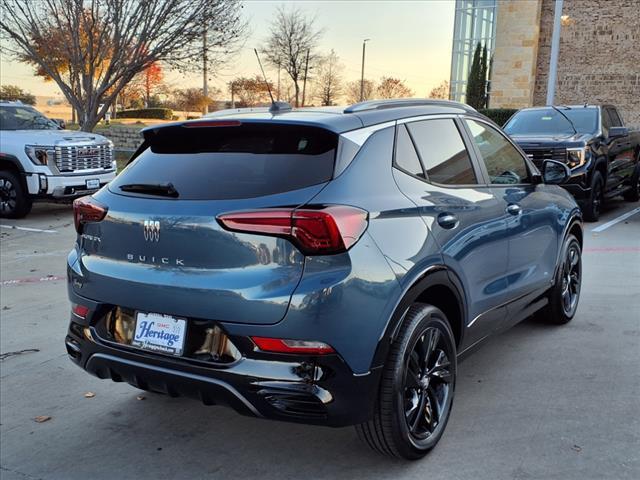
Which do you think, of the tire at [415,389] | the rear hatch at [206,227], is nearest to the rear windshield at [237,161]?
the rear hatch at [206,227]

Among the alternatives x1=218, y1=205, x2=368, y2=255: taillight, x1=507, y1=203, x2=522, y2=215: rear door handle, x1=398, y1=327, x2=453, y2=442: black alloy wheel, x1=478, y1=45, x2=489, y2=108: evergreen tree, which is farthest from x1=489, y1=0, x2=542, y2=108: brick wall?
x1=218, y1=205, x2=368, y2=255: taillight

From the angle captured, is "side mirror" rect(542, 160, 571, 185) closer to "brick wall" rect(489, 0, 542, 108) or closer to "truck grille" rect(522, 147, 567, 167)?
"truck grille" rect(522, 147, 567, 167)

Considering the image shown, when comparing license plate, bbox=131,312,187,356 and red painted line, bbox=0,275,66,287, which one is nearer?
license plate, bbox=131,312,187,356

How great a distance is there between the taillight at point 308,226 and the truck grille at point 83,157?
944 centimetres

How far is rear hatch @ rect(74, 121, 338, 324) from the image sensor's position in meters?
2.69

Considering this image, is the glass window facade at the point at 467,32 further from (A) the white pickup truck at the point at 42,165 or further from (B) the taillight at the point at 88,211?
(B) the taillight at the point at 88,211

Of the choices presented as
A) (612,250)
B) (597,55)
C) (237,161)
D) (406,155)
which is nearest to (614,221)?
(612,250)

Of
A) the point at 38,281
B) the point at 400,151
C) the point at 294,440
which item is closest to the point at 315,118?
the point at 400,151

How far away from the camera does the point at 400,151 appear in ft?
10.7

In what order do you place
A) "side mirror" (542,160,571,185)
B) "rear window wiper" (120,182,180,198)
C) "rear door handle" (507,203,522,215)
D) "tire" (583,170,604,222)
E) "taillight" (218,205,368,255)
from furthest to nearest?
1. "tire" (583,170,604,222)
2. "side mirror" (542,160,571,185)
3. "rear door handle" (507,203,522,215)
4. "rear window wiper" (120,182,180,198)
5. "taillight" (218,205,368,255)

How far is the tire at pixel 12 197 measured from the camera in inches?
441

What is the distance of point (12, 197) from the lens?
11289 millimetres

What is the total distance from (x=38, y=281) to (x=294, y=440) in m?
4.63

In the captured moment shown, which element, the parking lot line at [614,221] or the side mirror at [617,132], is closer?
the parking lot line at [614,221]
